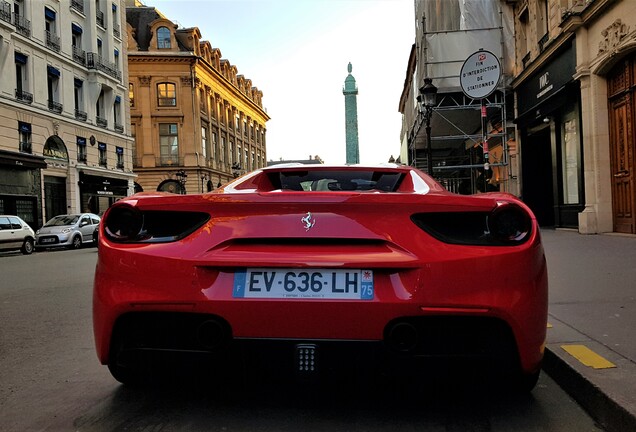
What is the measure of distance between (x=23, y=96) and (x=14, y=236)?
34.7 ft

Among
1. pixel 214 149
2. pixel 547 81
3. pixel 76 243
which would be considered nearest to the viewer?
pixel 547 81

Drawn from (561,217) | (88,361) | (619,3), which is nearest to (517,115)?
(561,217)

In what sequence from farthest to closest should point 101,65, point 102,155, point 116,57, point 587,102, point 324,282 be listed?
point 116,57 → point 102,155 → point 101,65 → point 587,102 → point 324,282

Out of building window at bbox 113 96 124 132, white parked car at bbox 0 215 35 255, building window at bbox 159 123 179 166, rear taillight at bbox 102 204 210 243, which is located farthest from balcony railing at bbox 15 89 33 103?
rear taillight at bbox 102 204 210 243

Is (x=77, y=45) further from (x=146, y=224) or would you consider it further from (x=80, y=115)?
(x=146, y=224)

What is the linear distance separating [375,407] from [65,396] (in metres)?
1.72

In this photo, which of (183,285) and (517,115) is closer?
(183,285)

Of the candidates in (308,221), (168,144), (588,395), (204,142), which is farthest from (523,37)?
(204,142)

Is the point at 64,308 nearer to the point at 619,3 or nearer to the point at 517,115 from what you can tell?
the point at 619,3

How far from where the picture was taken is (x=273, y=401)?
2.80m

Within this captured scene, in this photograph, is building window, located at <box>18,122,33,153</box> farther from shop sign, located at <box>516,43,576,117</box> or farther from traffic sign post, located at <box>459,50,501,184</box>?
shop sign, located at <box>516,43,576,117</box>

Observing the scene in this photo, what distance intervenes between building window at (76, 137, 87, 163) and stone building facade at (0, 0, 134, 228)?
62 mm

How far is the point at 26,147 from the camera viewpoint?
85.8 ft

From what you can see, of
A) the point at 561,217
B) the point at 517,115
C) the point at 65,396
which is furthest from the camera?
the point at 517,115
